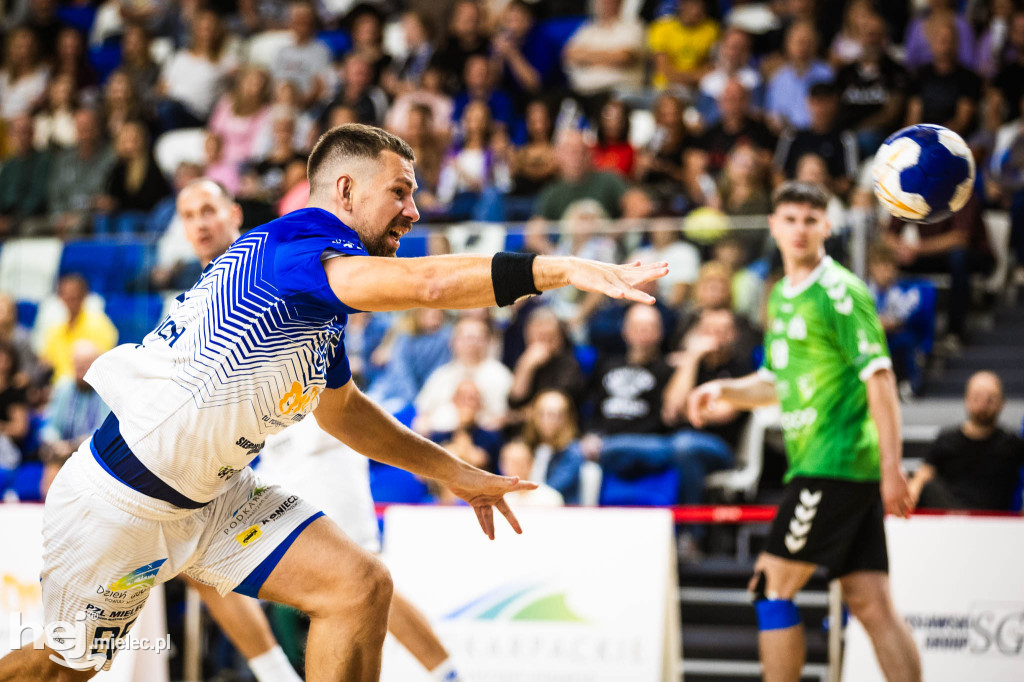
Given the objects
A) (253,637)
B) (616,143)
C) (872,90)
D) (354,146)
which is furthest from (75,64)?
(354,146)

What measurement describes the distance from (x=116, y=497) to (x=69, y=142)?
34.6ft

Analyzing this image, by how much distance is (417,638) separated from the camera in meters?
5.38

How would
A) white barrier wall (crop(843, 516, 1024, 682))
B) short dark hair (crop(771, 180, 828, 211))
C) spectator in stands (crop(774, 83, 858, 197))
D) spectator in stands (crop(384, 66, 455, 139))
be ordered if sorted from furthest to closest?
spectator in stands (crop(384, 66, 455, 139)) < spectator in stands (crop(774, 83, 858, 197)) < white barrier wall (crop(843, 516, 1024, 682)) < short dark hair (crop(771, 180, 828, 211))

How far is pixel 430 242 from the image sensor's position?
28.0ft

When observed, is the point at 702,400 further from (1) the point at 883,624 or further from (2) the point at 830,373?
(1) the point at 883,624

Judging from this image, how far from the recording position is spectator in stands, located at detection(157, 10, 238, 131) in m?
13.1

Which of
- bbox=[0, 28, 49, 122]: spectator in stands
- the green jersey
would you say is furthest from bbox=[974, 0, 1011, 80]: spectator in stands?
bbox=[0, 28, 49, 122]: spectator in stands

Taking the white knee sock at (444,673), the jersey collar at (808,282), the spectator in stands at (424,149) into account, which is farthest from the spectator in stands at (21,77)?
the jersey collar at (808,282)

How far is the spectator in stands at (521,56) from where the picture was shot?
11703mm

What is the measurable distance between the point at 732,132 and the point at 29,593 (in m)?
7.07

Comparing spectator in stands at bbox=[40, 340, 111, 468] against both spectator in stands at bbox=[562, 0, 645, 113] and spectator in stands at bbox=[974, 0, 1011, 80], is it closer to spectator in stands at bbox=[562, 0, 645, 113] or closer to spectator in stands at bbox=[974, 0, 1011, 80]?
spectator in stands at bbox=[562, 0, 645, 113]

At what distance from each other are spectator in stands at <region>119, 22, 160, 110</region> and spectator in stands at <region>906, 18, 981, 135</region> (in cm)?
892

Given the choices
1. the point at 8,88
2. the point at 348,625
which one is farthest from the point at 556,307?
the point at 8,88

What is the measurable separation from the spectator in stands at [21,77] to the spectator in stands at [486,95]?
230 inches
